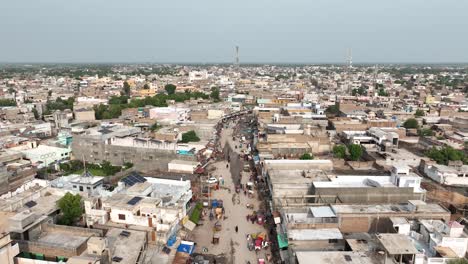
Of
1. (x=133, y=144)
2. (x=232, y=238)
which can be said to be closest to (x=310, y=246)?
(x=232, y=238)

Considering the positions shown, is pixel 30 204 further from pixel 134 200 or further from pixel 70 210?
pixel 134 200

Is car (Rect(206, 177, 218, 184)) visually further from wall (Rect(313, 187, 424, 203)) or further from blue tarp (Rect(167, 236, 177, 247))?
wall (Rect(313, 187, 424, 203))

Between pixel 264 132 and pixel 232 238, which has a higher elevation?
pixel 264 132

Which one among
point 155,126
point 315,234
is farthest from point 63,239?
point 155,126

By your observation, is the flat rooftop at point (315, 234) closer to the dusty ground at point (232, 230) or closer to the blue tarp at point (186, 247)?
the dusty ground at point (232, 230)

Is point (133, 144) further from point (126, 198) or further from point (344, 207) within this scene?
point (344, 207)
